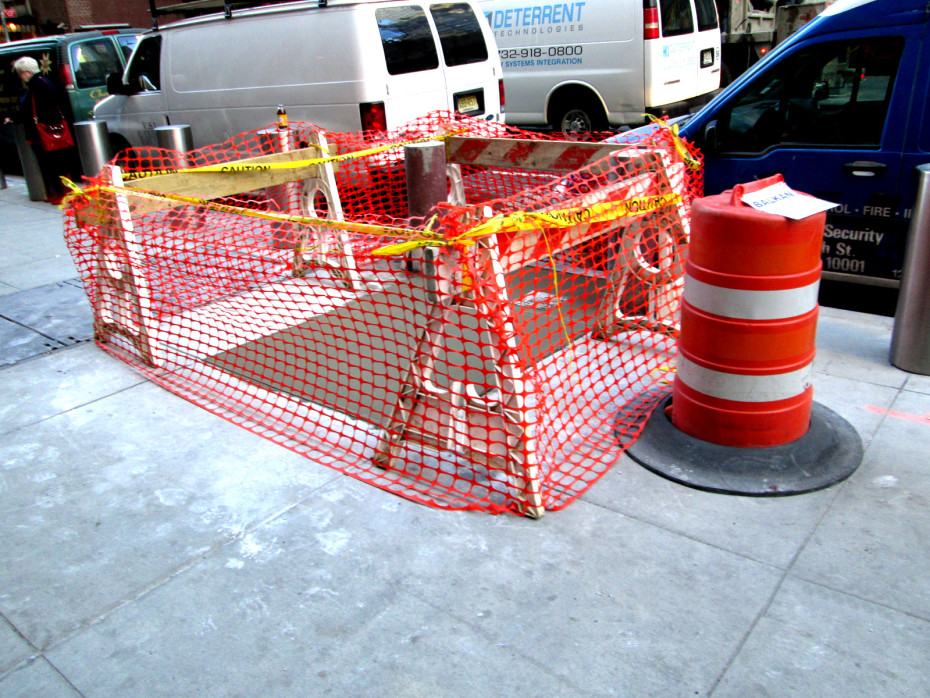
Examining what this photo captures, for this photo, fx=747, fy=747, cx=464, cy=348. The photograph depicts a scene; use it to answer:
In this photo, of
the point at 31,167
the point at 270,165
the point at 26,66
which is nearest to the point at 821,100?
the point at 270,165

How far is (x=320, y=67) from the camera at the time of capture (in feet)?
26.4

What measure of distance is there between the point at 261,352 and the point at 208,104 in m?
5.43

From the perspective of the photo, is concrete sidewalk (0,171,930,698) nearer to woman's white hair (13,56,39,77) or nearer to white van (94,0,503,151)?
white van (94,0,503,151)

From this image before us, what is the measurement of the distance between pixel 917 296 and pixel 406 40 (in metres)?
5.88

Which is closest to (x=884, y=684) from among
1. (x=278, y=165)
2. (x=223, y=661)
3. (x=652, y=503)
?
(x=652, y=503)

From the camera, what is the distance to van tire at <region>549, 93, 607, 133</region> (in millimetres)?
12039

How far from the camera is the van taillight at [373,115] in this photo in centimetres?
789

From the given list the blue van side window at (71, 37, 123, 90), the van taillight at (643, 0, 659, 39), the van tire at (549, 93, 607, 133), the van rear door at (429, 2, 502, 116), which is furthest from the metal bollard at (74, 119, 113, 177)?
the van taillight at (643, 0, 659, 39)

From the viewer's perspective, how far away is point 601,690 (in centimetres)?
235

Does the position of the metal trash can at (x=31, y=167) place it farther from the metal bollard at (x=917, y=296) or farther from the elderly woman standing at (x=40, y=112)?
the metal bollard at (x=917, y=296)

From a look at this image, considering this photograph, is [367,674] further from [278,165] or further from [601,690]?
[278,165]

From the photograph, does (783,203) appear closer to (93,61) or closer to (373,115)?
(373,115)

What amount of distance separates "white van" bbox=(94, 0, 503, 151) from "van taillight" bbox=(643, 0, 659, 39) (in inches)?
117

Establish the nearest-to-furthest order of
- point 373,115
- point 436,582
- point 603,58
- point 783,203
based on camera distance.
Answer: point 436,582
point 783,203
point 373,115
point 603,58
